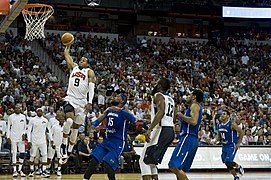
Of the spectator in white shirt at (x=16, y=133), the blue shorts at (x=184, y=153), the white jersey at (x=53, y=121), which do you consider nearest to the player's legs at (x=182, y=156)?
the blue shorts at (x=184, y=153)

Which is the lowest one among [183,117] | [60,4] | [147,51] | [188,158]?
[188,158]

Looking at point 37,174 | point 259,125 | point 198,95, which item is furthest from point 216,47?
point 198,95

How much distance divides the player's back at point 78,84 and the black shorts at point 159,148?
80.6 inches

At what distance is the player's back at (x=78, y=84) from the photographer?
1127 centimetres

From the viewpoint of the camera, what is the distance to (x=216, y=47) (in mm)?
35719

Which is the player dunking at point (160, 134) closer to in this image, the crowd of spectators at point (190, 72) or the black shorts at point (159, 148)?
the black shorts at point (159, 148)

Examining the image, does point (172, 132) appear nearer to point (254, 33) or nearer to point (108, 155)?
point (108, 155)

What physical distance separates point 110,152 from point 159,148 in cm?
94

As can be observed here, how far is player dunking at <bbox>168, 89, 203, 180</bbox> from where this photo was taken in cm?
1030

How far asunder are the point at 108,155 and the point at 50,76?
48.8ft

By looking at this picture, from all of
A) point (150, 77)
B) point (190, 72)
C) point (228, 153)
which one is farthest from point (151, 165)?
point (190, 72)

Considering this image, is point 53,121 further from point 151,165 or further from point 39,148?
point 151,165

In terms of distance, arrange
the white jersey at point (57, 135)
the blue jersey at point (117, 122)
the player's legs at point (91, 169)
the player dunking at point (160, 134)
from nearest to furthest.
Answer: the player's legs at point (91, 169) < the player dunking at point (160, 134) < the blue jersey at point (117, 122) < the white jersey at point (57, 135)

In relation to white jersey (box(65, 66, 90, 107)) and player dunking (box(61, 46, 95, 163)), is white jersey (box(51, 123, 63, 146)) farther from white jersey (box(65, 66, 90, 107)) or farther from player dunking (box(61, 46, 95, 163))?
white jersey (box(65, 66, 90, 107))
